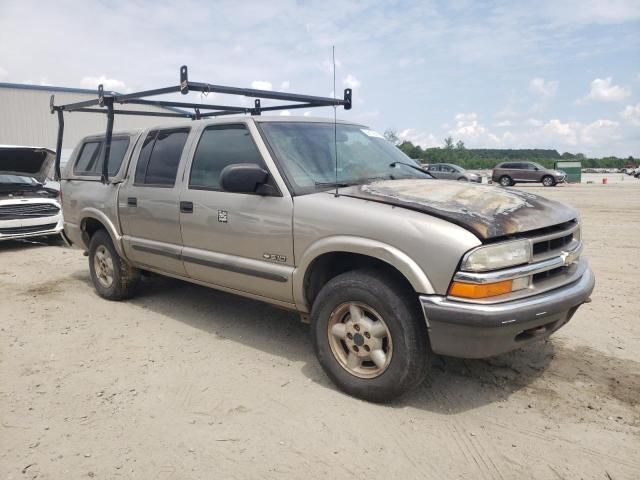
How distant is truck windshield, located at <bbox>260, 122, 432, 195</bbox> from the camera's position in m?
3.77

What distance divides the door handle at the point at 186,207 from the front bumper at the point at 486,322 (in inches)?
90.1

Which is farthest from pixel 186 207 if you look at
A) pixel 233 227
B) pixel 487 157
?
pixel 487 157

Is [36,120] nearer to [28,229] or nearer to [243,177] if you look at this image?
[28,229]

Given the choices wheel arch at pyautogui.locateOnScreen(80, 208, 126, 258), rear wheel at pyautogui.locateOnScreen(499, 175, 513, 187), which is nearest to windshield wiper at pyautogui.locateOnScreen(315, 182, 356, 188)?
wheel arch at pyautogui.locateOnScreen(80, 208, 126, 258)

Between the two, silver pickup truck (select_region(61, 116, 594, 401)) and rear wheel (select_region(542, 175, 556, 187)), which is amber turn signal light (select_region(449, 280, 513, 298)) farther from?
rear wheel (select_region(542, 175, 556, 187))

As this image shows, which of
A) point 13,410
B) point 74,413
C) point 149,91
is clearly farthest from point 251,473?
point 149,91

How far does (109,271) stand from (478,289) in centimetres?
433

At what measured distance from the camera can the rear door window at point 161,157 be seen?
4645mm

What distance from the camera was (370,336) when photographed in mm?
3180

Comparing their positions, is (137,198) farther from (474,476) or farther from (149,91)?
(474,476)

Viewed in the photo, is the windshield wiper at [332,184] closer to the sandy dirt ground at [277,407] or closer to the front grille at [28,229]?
the sandy dirt ground at [277,407]

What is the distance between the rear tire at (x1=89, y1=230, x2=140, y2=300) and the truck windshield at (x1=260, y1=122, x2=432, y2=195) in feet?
8.40

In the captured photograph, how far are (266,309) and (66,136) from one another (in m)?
26.1

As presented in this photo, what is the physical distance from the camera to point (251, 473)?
8.45 ft
